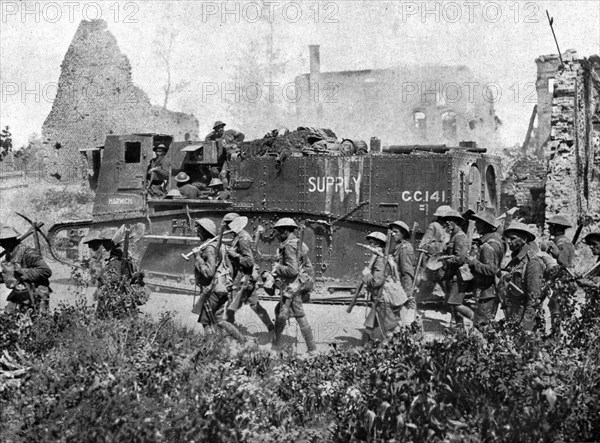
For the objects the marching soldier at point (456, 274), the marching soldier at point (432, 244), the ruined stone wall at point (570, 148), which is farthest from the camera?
the ruined stone wall at point (570, 148)

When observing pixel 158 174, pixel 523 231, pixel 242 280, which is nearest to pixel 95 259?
pixel 242 280

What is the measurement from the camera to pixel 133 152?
629 inches

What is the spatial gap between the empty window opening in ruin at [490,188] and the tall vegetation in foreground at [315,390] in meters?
6.45

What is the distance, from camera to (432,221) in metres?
12.8

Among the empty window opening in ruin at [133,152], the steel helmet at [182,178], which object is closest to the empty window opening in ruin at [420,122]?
the empty window opening in ruin at [133,152]

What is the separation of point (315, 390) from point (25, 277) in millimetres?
4015

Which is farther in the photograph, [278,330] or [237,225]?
[237,225]

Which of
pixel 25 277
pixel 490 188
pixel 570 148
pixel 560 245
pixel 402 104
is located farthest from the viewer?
pixel 402 104

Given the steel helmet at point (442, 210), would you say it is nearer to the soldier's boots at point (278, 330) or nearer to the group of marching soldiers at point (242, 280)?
the group of marching soldiers at point (242, 280)

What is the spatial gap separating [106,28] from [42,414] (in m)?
31.2

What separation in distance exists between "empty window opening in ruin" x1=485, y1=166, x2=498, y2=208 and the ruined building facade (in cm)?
3051

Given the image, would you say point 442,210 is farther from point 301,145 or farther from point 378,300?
point 301,145

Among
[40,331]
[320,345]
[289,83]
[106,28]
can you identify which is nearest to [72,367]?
[40,331]

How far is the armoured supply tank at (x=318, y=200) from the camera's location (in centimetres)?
1293
